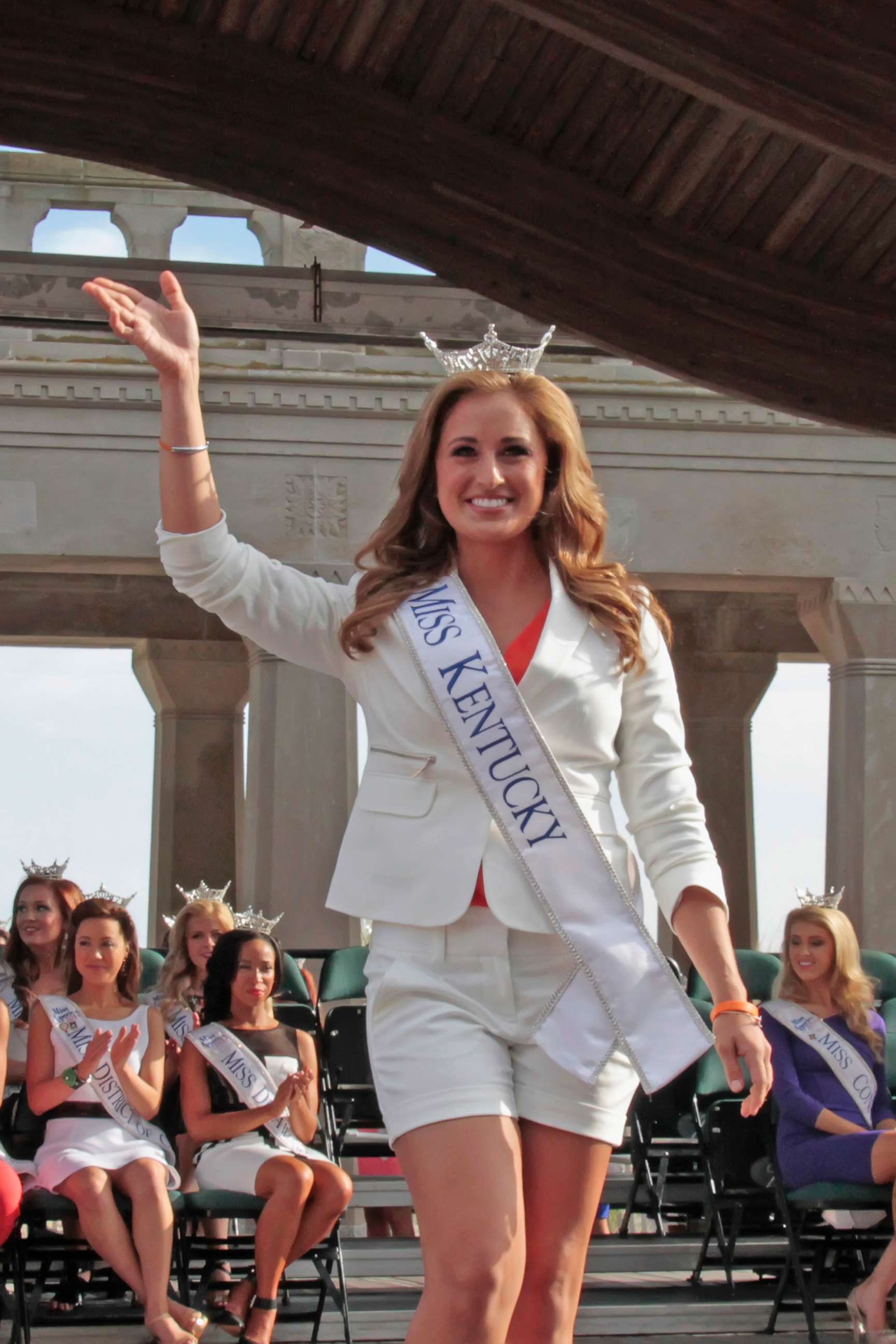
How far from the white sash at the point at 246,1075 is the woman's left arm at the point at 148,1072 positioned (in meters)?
0.12

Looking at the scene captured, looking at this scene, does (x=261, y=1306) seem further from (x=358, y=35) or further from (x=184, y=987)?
(x=358, y=35)

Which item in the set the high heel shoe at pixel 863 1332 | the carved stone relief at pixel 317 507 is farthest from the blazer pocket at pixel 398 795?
the carved stone relief at pixel 317 507

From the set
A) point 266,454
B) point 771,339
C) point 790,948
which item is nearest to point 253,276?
point 266,454

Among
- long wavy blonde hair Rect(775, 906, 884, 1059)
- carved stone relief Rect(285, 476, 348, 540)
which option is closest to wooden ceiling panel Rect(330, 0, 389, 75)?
long wavy blonde hair Rect(775, 906, 884, 1059)

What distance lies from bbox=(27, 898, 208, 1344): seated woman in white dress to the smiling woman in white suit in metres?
3.20

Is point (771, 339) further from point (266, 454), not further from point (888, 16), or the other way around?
point (266, 454)

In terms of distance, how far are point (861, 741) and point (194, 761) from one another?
22.9 feet

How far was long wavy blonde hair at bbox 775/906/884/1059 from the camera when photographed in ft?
21.0

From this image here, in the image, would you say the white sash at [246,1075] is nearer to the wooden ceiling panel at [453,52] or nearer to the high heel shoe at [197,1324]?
the high heel shoe at [197,1324]

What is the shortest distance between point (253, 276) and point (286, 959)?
23.6ft

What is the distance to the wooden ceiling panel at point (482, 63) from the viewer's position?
1.87 meters

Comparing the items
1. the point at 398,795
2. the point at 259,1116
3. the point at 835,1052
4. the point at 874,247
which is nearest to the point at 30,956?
the point at 259,1116

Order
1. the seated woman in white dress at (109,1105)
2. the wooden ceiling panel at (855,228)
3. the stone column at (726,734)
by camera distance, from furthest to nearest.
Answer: the stone column at (726,734), the seated woman in white dress at (109,1105), the wooden ceiling panel at (855,228)

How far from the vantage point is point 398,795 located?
235cm
